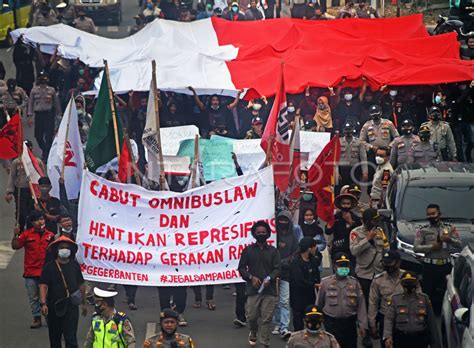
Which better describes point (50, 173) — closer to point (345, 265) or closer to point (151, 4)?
point (345, 265)

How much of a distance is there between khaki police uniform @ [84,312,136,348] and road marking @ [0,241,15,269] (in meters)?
6.30

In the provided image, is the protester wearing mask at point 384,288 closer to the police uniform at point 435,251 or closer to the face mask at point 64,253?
the police uniform at point 435,251

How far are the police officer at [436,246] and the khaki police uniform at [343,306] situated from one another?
1753mm

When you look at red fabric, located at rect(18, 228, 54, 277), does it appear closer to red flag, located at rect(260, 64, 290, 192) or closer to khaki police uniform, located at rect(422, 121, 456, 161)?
red flag, located at rect(260, 64, 290, 192)

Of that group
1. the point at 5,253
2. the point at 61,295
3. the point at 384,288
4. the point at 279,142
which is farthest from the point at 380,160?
the point at 61,295

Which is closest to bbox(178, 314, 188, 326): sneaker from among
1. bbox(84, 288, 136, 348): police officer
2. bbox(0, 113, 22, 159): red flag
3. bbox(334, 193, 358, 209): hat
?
bbox(334, 193, 358, 209): hat

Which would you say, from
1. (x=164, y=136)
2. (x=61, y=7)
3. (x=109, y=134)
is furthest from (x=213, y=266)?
(x=61, y=7)

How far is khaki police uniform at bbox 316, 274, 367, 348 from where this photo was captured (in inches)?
627

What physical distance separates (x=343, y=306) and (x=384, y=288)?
520 millimetres

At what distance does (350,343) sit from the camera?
632 inches

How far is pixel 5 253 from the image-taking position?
2150 cm

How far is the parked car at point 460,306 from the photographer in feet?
45.9

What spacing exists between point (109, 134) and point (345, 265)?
491cm

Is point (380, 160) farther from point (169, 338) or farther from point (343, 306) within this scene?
point (169, 338)
